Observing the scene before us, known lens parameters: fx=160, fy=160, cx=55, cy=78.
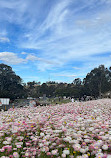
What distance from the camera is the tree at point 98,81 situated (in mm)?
48844

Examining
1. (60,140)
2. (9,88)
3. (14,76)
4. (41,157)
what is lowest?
(41,157)

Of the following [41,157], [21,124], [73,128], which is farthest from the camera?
[21,124]

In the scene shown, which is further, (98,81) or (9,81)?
(98,81)

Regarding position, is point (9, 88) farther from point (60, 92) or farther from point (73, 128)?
point (73, 128)

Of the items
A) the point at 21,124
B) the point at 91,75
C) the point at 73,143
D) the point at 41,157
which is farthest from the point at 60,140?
the point at 91,75

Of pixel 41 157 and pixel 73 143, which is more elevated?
pixel 73 143

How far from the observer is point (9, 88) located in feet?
160

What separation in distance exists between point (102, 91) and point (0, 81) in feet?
103

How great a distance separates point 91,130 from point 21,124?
1479mm

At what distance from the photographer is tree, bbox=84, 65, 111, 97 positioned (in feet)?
160

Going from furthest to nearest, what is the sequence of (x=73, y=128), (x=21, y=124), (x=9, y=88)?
(x=9, y=88), (x=21, y=124), (x=73, y=128)

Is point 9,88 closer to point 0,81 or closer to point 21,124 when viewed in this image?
point 0,81

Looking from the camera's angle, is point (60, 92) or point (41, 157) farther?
point (60, 92)

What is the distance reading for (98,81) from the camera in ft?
165
